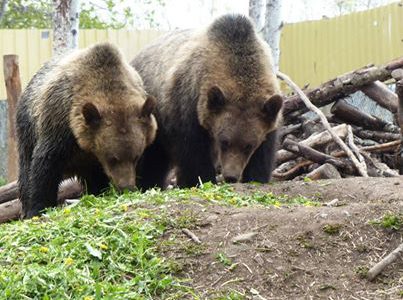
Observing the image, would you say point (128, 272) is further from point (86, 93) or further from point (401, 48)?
point (401, 48)

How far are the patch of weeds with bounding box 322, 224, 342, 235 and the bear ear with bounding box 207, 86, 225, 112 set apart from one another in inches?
105

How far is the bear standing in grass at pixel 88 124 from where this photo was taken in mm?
7324

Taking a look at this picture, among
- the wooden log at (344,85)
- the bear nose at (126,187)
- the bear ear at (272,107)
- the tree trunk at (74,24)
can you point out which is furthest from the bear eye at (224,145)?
the tree trunk at (74,24)

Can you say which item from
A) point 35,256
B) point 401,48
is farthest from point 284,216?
point 401,48

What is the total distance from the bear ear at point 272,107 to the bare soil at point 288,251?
211 cm

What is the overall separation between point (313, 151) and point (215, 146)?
6.04 feet

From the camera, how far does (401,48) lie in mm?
16750

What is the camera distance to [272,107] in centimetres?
767

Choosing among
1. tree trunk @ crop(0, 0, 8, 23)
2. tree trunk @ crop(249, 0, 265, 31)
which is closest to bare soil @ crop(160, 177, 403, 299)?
tree trunk @ crop(249, 0, 265, 31)

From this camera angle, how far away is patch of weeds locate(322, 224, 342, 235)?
5.11 m

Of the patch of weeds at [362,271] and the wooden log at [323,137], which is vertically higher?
the wooden log at [323,137]

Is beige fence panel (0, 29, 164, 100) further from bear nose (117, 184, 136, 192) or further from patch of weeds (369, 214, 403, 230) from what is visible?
patch of weeds (369, 214, 403, 230)

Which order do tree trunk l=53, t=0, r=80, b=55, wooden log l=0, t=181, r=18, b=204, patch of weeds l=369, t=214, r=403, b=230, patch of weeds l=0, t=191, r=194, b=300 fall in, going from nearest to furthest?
patch of weeds l=0, t=191, r=194, b=300, patch of weeds l=369, t=214, r=403, b=230, wooden log l=0, t=181, r=18, b=204, tree trunk l=53, t=0, r=80, b=55

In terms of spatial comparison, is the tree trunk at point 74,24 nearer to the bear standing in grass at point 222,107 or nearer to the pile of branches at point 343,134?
the pile of branches at point 343,134
